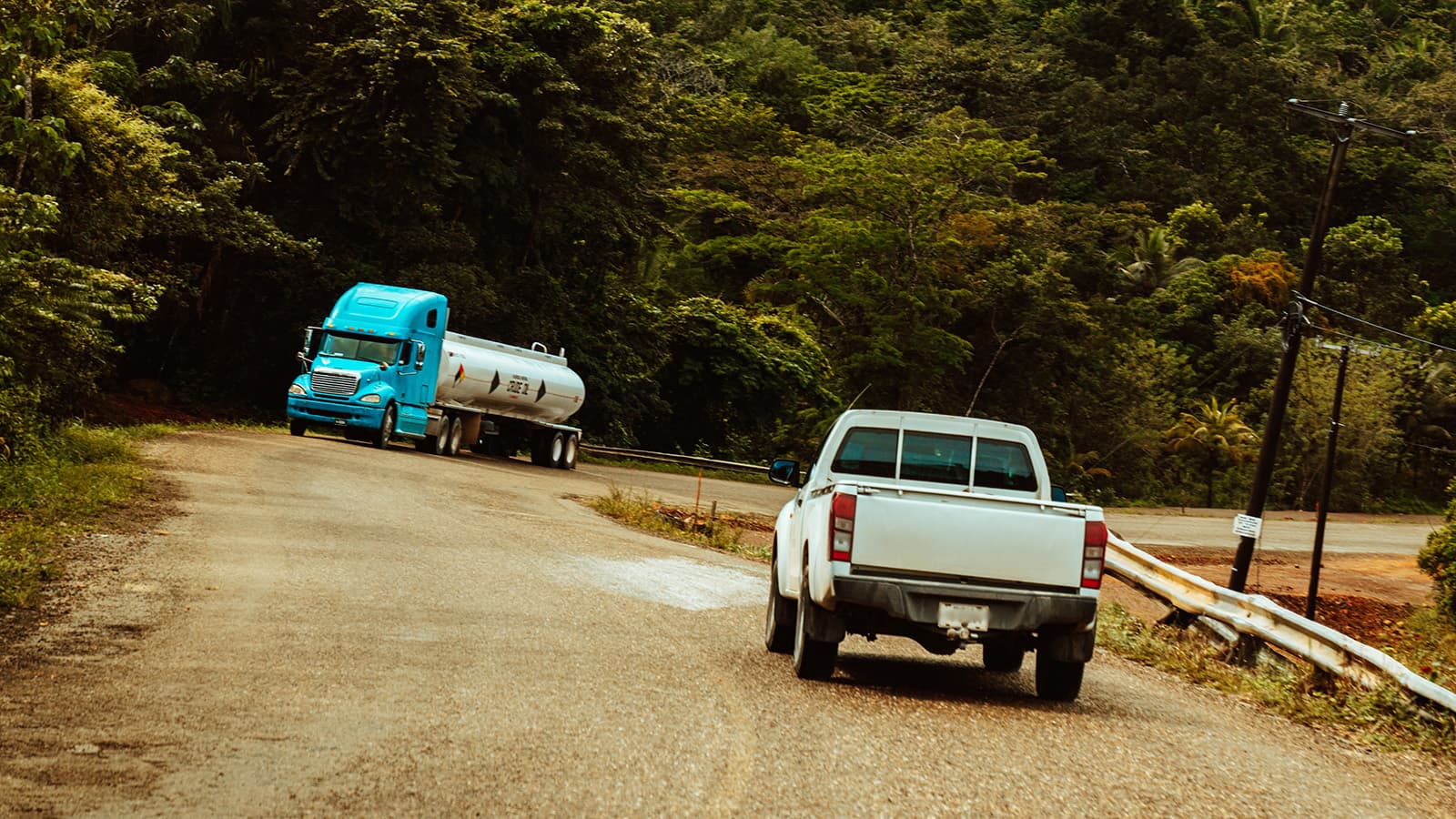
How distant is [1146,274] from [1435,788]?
64.5 meters

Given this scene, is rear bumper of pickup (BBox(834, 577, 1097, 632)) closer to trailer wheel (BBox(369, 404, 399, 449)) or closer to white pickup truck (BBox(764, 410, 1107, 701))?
white pickup truck (BBox(764, 410, 1107, 701))

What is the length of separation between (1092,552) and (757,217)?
42.9 m

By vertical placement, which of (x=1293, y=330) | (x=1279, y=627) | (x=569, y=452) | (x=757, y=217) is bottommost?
(x=569, y=452)

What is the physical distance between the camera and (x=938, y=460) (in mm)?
11867

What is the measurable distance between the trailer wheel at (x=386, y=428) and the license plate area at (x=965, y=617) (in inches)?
1070

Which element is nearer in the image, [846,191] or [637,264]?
[846,191]

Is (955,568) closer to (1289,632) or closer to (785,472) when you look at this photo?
(785,472)

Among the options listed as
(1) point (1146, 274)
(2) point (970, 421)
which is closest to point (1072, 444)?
(1) point (1146, 274)

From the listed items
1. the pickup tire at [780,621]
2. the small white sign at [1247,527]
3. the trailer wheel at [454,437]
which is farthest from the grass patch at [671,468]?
the pickup tire at [780,621]

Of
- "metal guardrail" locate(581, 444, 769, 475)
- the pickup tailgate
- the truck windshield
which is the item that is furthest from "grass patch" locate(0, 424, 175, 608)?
"metal guardrail" locate(581, 444, 769, 475)

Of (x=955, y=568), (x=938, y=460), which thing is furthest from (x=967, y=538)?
(x=938, y=460)

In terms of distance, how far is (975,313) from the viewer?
56688 mm

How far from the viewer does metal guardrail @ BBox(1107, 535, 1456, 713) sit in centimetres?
1132

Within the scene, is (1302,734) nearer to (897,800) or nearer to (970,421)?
(970,421)
